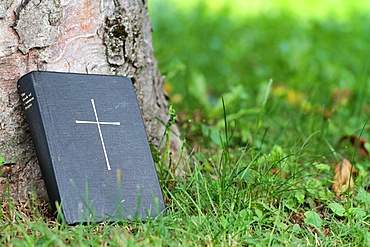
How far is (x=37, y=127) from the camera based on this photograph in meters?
2.31

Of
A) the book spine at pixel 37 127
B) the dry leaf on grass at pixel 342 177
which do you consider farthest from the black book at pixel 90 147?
the dry leaf on grass at pixel 342 177

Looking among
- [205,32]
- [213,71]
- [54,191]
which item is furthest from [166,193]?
[205,32]

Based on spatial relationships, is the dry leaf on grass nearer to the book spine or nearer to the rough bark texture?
the rough bark texture

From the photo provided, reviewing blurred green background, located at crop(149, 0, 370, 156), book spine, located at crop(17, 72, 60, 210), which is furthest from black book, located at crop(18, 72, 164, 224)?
blurred green background, located at crop(149, 0, 370, 156)

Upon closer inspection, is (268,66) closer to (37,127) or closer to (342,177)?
(342,177)

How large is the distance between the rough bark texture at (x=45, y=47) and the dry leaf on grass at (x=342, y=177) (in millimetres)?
1078

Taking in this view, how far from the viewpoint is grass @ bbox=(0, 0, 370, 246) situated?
2.23 metres

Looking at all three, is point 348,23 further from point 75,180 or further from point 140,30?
point 75,180

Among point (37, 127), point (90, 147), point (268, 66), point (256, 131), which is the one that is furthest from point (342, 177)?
point (268, 66)

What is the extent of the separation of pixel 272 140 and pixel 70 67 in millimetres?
1315

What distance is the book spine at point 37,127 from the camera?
7.39ft

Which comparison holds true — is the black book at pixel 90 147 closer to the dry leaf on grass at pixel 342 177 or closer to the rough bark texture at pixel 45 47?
the rough bark texture at pixel 45 47

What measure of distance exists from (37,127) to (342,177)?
144 cm

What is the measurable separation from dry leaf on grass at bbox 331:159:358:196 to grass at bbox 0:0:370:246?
41 millimetres
